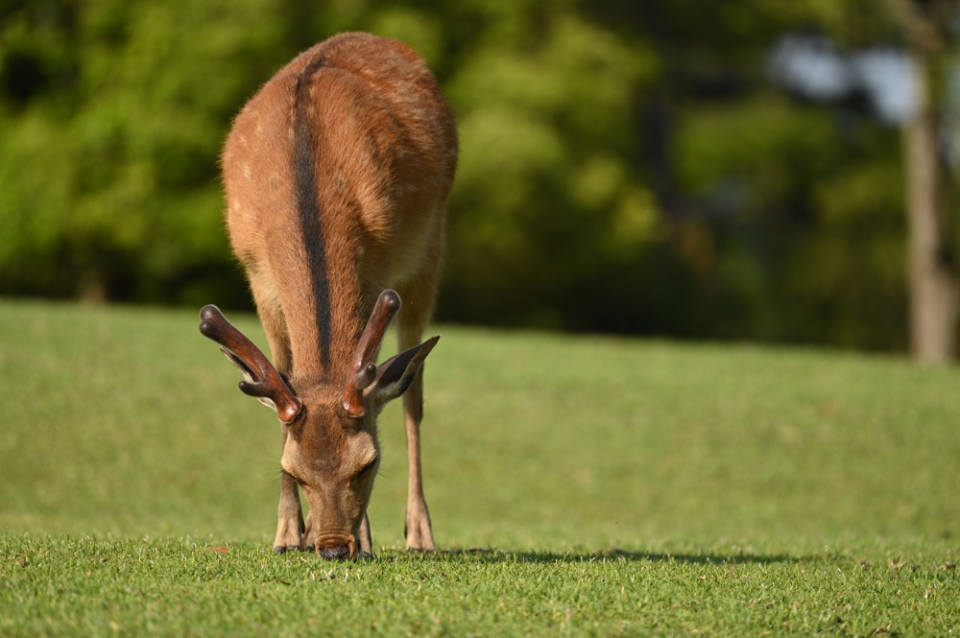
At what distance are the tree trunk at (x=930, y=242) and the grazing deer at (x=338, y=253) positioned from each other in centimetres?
1946

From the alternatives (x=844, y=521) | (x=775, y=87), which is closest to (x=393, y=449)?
(x=844, y=521)

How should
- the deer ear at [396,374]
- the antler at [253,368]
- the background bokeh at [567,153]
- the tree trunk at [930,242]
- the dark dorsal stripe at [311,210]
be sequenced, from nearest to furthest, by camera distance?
1. the antler at [253,368]
2. the deer ear at [396,374]
3. the dark dorsal stripe at [311,210]
4. the tree trunk at [930,242]
5. the background bokeh at [567,153]

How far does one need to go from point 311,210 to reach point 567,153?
84.9ft

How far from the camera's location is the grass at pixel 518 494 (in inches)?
216

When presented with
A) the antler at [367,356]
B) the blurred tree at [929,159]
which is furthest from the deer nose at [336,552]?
the blurred tree at [929,159]

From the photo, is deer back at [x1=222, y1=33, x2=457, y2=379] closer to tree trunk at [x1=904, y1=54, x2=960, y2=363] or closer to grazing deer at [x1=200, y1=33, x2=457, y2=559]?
grazing deer at [x1=200, y1=33, x2=457, y2=559]

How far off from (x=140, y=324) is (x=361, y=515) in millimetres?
12641

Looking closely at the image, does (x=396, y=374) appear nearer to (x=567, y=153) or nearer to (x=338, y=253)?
(x=338, y=253)

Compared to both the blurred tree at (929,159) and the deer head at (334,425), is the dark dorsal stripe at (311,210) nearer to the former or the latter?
the deer head at (334,425)

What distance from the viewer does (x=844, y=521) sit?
13.0 m

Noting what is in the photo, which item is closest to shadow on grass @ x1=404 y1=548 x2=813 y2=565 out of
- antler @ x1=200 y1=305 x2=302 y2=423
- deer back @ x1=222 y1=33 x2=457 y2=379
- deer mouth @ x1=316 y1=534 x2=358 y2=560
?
deer mouth @ x1=316 y1=534 x2=358 y2=560

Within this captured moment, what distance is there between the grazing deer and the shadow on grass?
0.55m

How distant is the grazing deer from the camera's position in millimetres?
6043

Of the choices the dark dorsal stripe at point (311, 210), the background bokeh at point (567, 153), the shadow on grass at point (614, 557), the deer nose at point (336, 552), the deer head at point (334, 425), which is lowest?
the shadow on grass at point (614, 557)
